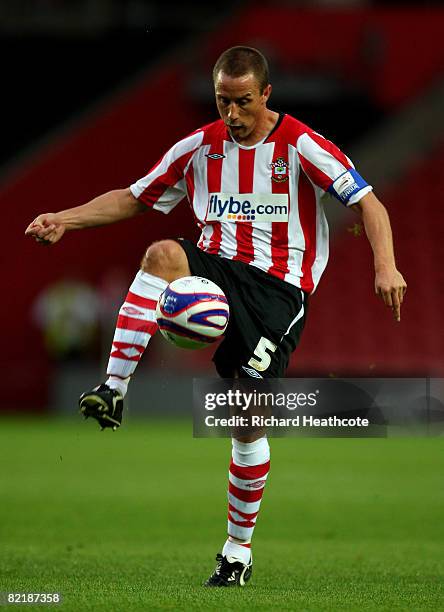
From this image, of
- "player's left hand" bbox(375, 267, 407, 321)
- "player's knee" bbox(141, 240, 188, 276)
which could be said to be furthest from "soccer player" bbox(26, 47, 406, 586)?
"player's left hand" bbox(375, 267, 407, 321)

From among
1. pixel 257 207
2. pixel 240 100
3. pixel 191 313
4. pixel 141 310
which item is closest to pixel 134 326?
pixel 141 310

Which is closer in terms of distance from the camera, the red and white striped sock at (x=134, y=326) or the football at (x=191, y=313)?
the football at (x=191, y=313)

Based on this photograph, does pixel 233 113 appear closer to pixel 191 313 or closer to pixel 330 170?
pixel 330 170

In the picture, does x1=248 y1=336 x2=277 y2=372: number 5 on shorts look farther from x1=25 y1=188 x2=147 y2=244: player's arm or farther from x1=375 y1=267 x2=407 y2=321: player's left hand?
x1=25 y1=188 x2=147 y2=244: player's arm

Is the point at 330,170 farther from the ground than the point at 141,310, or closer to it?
farther from the ground

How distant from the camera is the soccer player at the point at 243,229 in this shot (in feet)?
16.9

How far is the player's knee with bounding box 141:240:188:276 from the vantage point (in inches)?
202

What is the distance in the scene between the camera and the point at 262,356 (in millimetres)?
5266

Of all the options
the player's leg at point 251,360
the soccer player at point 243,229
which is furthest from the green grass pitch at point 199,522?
the soccer player at point 243,229

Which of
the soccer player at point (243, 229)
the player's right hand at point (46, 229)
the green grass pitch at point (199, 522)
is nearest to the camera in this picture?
the green grass pitch at point (199, 522)

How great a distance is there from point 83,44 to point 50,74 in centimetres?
71

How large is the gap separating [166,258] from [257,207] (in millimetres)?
514

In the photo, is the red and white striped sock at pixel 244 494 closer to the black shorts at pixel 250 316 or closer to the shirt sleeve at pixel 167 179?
the black shorts at pixel 250 316

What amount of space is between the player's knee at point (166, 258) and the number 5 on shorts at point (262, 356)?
1.56 ft
